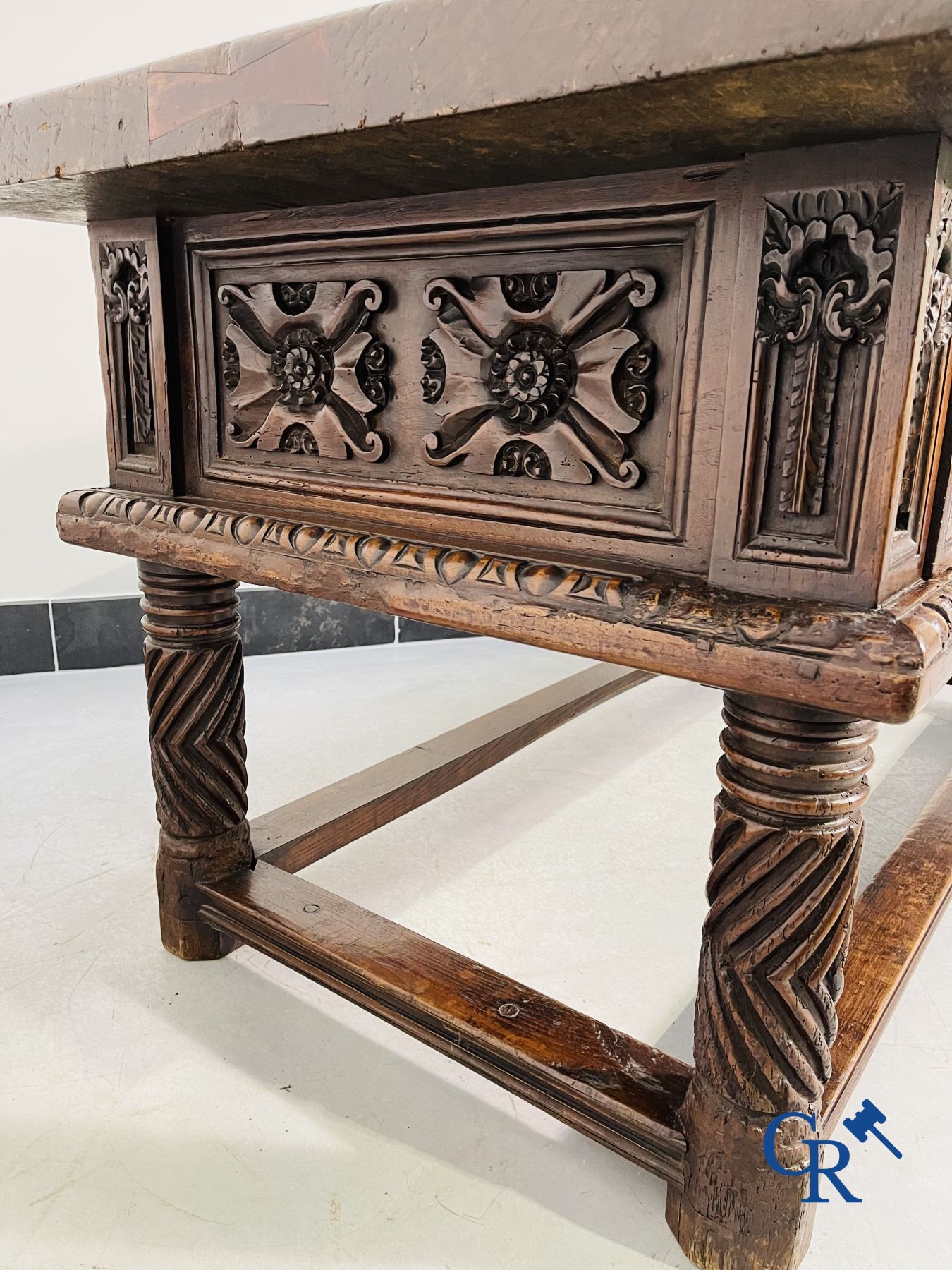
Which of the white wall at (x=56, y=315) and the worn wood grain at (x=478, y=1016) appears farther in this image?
the white wall at (x=56, y=315)

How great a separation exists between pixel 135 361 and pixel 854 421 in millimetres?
843

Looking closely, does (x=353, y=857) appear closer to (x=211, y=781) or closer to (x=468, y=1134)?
(x=211, y=781)

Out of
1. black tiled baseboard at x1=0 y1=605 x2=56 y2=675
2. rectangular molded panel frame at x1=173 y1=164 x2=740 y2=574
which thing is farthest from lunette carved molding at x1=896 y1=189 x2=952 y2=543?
black tiled baseboard at x1=0 y1=605 x2=56 y2=675

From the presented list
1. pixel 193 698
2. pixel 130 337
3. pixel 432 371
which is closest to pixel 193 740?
pixel 193 698

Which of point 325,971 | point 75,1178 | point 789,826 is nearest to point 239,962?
point 325,971

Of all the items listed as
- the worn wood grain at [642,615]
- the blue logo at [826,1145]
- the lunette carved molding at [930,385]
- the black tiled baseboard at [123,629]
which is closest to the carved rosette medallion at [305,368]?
the worn wood grain at [642,615]

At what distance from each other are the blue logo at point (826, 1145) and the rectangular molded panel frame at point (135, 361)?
0.94m

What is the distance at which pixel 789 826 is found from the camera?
2.50 feet

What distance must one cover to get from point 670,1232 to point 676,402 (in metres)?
0.76

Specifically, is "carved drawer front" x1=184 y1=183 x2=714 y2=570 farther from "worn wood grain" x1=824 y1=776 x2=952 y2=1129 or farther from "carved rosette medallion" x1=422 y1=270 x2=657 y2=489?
"worn wood grain" x1=824 y1=776 x2=952 y2=1129

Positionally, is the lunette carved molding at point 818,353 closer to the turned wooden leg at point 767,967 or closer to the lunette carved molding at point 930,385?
the lunette carved molding at point 930,385

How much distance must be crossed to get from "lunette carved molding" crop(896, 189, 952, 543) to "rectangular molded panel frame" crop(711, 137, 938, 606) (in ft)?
0.09

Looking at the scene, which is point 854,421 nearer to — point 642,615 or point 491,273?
point 642,615

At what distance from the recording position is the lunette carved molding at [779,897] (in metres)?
0.75
